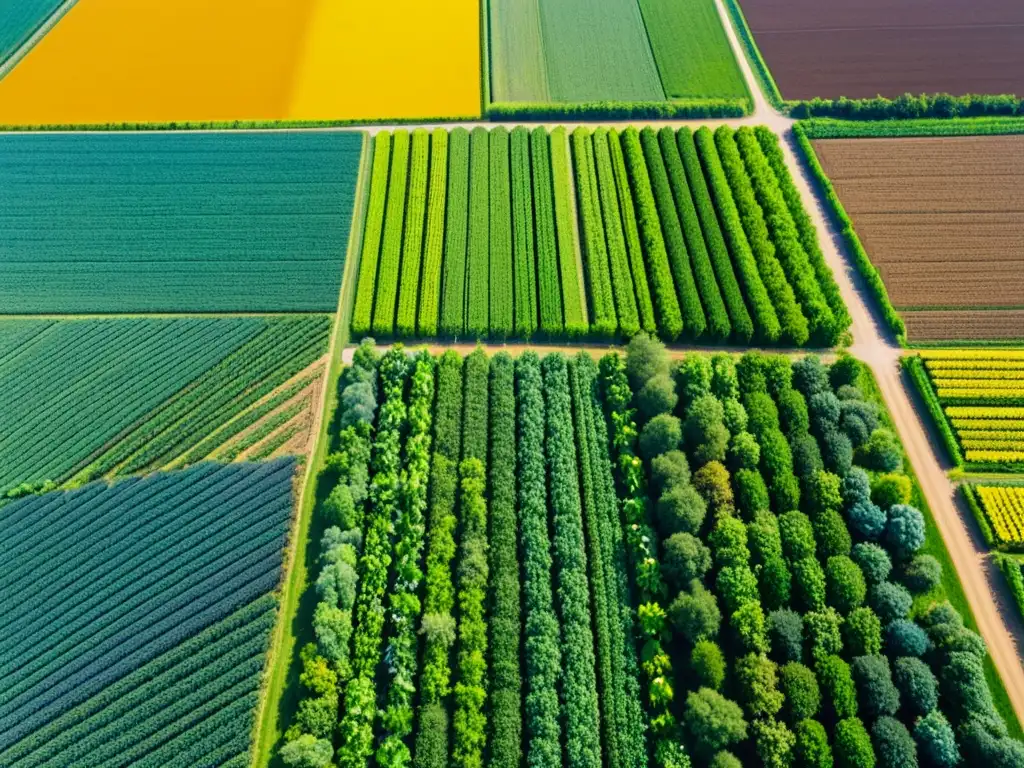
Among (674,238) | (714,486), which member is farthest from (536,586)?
(674,238)

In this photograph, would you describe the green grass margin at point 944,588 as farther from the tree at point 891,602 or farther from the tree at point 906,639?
the tree at point 906,639

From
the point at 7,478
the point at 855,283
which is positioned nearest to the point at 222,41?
the point at 7,478

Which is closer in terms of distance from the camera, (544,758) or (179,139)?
(544,758)

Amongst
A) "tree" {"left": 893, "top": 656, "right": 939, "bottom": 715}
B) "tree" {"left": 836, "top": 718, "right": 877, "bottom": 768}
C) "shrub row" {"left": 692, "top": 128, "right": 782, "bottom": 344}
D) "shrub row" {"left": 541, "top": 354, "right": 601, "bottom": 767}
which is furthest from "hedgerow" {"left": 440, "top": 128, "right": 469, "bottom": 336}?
"tree" {"left": 893, "top": 656, "right": 939, "bottom": 715}

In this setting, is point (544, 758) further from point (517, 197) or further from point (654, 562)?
point (517, 197)

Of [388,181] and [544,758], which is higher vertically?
[388,181]

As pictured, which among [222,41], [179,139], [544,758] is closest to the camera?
[544,758]

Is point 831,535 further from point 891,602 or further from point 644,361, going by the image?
point 644,361
